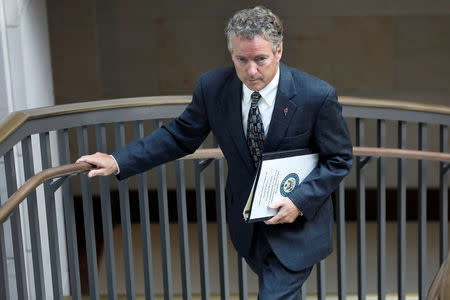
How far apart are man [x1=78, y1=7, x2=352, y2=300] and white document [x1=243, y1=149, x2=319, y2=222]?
34 millimetres

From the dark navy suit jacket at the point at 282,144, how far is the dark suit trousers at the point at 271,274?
0.04m

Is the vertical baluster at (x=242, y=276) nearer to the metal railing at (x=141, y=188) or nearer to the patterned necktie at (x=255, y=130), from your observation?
the metal railing at (x=141, y=188)

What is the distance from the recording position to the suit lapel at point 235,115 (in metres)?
3.13

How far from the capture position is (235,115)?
313cm

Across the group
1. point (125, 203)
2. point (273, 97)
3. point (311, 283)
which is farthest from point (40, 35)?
point (311, 283)

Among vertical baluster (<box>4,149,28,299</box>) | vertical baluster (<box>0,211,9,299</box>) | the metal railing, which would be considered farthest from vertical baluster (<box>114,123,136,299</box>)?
A: vertical baluster (<box>0,211,9,299</box>)

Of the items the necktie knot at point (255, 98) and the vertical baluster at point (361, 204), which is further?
the vertical baluster at point (361, 204)

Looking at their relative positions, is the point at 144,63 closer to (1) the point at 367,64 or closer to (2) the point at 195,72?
(2) the point at 195,72

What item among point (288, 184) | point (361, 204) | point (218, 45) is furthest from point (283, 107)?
point (218, 45)

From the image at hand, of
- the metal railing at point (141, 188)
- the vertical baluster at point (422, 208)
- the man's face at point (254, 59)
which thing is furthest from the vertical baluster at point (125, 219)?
the vertical baluster at point (422, 208)

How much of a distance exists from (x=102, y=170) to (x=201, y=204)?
1.20m

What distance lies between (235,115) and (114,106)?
1375 millimetres

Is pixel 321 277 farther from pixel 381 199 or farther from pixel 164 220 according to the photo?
pixel 164 220

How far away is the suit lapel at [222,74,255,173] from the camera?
3.13 metres
